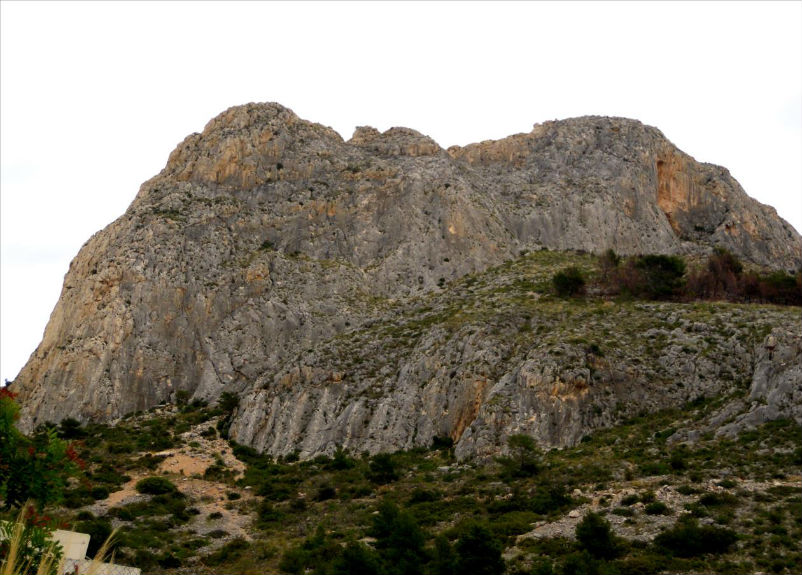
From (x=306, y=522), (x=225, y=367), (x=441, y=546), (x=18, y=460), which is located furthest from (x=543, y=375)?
(x=18, y=460)

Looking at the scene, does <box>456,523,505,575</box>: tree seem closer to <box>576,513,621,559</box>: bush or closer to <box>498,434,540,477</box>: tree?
<box>576,513,621,559</box>: bush

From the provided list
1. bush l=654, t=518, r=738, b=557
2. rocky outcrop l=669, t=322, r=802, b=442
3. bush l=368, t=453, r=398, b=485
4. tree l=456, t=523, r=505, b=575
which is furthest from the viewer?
bush l=368, t=453, r=398, b=485

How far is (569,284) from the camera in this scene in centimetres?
6769

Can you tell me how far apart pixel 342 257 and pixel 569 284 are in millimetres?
28166

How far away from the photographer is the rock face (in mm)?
58625

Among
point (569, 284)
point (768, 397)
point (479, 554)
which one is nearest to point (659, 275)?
point (569, 284)

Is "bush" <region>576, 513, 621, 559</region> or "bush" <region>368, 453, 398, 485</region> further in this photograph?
"bush" <region>368, 453, 398, 485</region>

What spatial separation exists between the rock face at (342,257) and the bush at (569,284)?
11943 mm

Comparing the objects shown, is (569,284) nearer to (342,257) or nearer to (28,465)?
(342,257)

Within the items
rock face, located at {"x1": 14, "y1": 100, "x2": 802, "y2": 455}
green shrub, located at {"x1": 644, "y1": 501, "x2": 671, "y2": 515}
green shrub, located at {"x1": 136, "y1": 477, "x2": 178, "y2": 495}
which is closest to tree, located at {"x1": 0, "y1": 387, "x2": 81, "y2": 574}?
green shrub, located at {"x1": 644, "y1": 501, "x2": 671, "y2": 515}

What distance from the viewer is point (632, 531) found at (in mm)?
32500

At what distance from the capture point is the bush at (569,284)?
67.8m

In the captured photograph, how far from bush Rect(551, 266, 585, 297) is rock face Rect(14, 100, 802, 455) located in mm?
11943

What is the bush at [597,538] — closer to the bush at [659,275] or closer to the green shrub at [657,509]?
the green shrub at [657,509]
